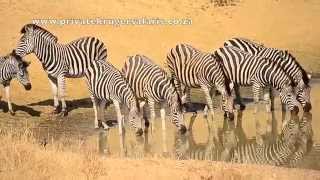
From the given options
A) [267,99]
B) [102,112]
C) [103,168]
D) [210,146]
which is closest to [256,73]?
[267,99]

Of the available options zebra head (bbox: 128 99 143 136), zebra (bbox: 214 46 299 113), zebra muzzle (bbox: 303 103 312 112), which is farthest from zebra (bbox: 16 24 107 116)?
zebra muzzle (bbox: 303 103 312 112)

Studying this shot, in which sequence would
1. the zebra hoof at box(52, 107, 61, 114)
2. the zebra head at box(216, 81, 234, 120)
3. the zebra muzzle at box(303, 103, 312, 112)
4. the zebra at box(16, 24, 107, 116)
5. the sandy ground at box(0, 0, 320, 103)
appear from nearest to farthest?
the zebra head at box(216, 81, 234, 120) → the zebra muzzle at box(303, 103, 312, 112) → the zebra hoof at box(52, 107, 61, 114) → the zebra at box(16, 24, 107, 116) → the sandy ground at box(0, 0, 320, 103)

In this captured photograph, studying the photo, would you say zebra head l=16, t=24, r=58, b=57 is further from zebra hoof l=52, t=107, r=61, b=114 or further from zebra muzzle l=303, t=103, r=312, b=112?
zebra muzzle l=303, t=103, r=312, b=112

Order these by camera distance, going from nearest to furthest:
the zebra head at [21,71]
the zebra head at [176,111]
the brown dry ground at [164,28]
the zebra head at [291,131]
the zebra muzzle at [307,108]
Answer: the zebra head at [291,131] → the zebra head at [176,111] → the zebra muzzle at [307,108] → the zebra head at [21,71] → the brown dry ground at [164,28]

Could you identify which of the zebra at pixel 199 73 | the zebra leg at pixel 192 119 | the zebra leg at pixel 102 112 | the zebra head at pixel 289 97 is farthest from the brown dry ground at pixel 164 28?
the zebra head at pixel 289 97

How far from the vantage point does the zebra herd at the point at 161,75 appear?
50.5 ft

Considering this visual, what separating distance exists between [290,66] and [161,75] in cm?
431

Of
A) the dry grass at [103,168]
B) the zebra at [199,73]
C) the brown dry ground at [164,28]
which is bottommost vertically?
the dry grass at [103,168]

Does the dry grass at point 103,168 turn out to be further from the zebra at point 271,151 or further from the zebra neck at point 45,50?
the zebra neck at point 45,50

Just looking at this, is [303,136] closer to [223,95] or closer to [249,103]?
[223,95]

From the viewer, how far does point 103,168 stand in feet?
36.3

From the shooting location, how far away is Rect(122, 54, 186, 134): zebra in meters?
15.1

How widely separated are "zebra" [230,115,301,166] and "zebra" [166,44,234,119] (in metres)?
1.86

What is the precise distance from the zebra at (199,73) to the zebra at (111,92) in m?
2.23
